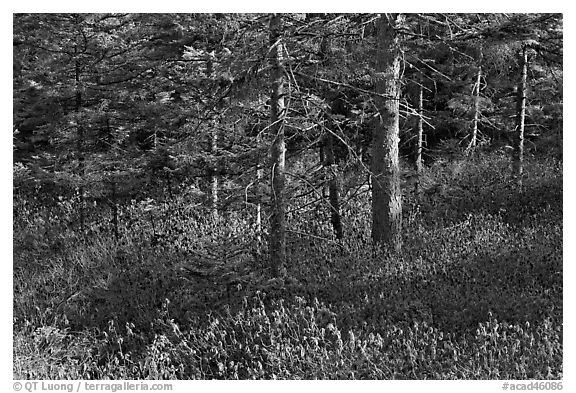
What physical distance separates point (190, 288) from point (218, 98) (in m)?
2.95

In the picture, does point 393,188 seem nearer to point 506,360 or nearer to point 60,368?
point 506,360

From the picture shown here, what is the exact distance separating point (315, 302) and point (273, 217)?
1547mm

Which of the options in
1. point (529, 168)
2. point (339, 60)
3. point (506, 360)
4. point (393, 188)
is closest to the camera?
point (506, 360)

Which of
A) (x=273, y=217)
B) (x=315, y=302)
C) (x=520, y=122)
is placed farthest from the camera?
(x=520, y=122)

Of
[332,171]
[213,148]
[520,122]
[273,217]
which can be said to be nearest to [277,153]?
[273,217]

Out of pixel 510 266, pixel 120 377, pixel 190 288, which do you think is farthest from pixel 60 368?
pixel 510 266

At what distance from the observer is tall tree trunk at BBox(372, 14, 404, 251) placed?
364 inches

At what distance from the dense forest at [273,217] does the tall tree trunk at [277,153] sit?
35 millimetres

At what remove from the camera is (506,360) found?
20.3 ft

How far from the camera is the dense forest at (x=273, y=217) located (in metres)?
7.02

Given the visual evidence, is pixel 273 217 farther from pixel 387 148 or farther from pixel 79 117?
pixel 79 117

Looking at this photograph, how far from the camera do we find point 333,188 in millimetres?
10648

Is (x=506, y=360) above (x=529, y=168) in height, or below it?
below

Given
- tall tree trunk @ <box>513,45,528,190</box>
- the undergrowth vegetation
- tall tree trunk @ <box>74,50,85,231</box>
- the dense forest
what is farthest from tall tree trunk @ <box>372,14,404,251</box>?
tall tree trunk @ <box>74,50,85,231</box>
